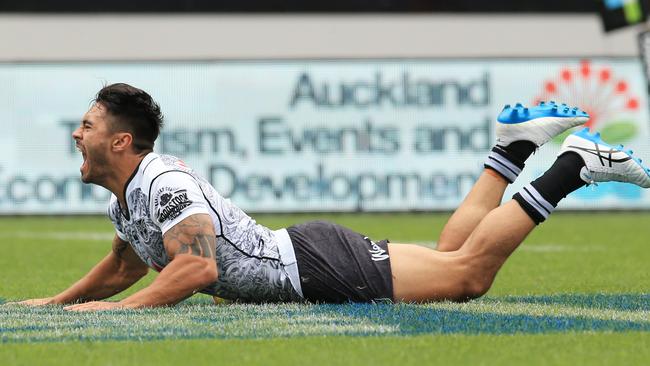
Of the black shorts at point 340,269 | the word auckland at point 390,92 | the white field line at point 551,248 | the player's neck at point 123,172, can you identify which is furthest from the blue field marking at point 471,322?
the word auckland at point 390,92

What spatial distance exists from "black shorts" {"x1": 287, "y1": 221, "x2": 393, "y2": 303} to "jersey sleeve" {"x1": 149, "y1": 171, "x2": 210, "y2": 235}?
62 centimetres

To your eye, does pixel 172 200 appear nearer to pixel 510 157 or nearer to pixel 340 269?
pixel 340 269

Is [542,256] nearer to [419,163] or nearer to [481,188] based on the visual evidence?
[481,188]

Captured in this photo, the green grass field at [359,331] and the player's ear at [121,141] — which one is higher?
the player's ear at [121,141]

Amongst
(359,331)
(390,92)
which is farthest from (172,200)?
(390,92)

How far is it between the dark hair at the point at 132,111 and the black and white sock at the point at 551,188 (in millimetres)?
1771

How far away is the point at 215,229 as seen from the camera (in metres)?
6.21

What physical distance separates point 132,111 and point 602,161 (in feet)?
7.42

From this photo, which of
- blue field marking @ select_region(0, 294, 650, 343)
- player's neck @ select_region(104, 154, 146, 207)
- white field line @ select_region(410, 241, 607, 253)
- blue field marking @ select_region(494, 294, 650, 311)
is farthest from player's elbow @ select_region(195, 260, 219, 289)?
white field line @ select_region(410, 241, 607, 253)

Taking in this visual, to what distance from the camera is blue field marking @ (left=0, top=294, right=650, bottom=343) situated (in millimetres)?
5352

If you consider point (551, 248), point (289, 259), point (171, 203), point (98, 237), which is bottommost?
point (98, 237)

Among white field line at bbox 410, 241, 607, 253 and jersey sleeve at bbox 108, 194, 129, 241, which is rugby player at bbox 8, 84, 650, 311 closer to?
jersey sleeve at bbox 108, 194, 129, 241

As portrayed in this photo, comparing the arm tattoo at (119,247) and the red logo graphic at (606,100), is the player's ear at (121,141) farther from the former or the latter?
the red logo graphic at (606,100)

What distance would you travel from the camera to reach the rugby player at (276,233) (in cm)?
598
